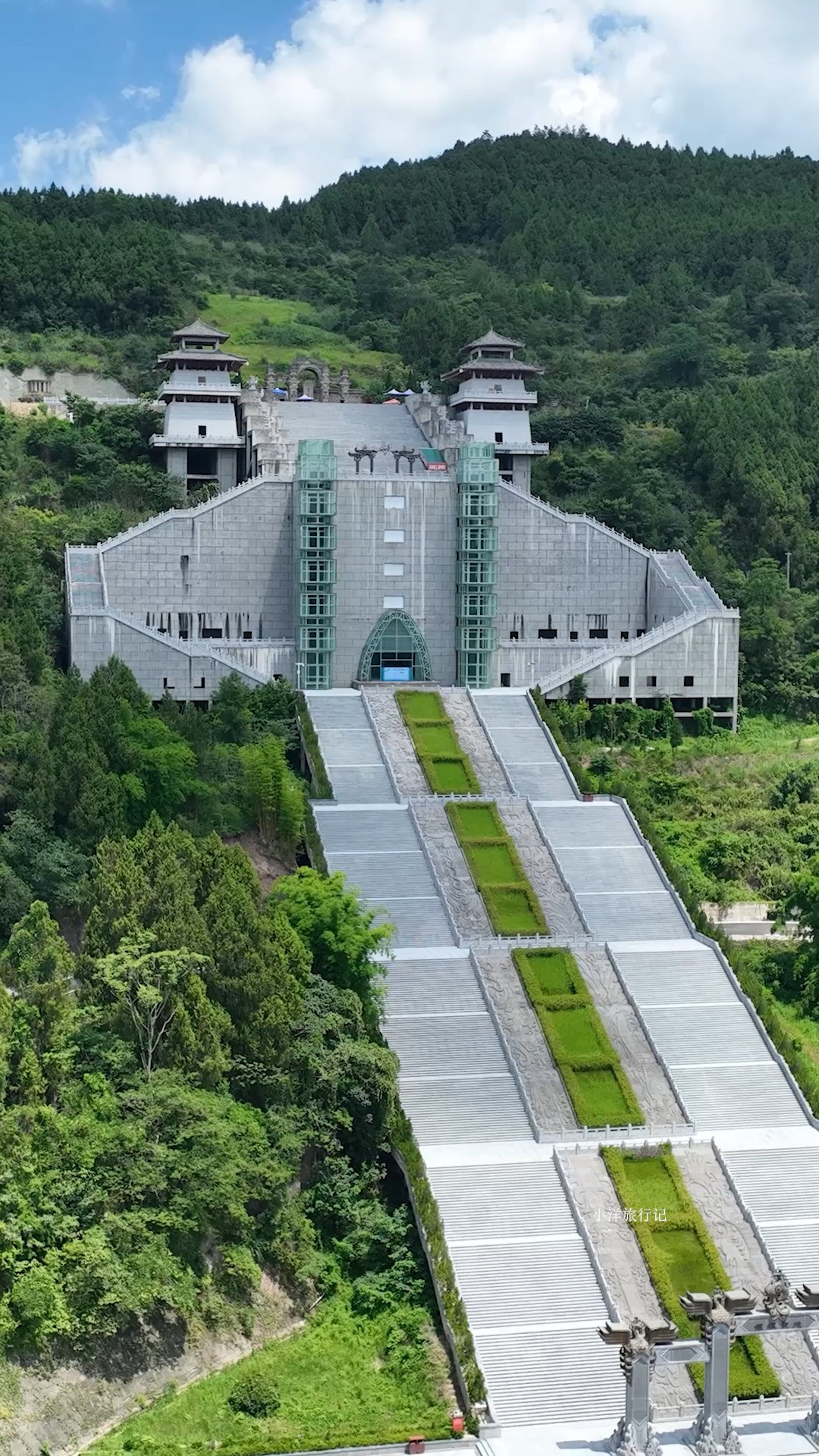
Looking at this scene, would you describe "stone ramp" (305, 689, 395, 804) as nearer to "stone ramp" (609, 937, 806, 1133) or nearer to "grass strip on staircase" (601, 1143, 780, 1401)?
"stone ramp" (609, 937, 806, 1133)

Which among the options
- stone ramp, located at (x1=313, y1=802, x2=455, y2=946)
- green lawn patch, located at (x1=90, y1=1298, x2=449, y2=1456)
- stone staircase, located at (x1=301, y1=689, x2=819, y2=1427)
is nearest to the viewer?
green lawn patch, located at (x1=90, y1=1298, x2=449, y2=1456)

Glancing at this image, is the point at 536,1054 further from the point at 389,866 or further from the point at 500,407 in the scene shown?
the point at 500,407

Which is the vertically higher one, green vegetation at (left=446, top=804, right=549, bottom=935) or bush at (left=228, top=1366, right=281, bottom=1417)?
green vegetation at (left=446, top=804, right=549, bottom=935)

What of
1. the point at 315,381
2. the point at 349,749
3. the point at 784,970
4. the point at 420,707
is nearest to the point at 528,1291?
the point at 784,970

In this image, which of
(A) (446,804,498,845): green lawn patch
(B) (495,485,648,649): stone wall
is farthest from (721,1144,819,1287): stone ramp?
(B) (495,485,648,649): stone wall

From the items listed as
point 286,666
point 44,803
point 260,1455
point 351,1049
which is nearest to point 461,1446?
point 260,1455

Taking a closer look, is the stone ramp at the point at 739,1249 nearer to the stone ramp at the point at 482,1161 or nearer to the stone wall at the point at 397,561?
the stone ramp at the point at 482,1161

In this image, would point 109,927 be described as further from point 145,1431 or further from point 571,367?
point 571,367
